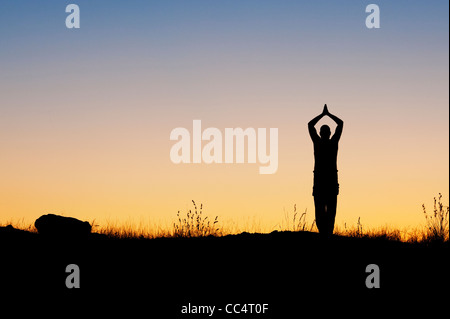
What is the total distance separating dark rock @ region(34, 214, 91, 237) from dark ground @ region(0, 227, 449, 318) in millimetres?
903

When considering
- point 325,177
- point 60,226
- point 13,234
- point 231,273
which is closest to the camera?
point 231,273

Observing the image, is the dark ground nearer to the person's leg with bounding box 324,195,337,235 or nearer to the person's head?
the person's leg with bounding box 324,195,337,235

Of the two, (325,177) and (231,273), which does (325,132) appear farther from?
(231,273)

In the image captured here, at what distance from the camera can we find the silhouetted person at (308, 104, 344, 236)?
11734 millimetres

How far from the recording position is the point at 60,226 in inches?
494

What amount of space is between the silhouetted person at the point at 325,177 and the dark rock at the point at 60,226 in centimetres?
515

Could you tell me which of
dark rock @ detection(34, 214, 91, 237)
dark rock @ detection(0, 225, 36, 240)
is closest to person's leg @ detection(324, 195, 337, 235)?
dark rock @ detection(34, 214, 91, 237)

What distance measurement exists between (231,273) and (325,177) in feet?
11.8

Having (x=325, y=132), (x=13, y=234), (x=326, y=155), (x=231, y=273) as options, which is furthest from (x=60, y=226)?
(x=325, y=132)

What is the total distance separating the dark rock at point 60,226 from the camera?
40.6 feet

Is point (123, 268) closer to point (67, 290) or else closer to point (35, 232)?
point (67, 290)

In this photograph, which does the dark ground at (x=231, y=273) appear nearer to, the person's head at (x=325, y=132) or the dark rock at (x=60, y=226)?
the dark rock at (x=60, y=226)
